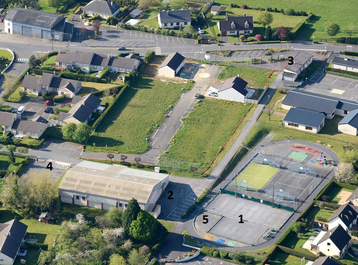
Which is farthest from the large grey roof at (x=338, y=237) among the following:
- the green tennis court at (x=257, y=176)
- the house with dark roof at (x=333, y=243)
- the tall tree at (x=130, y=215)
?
the tall tree at (x=130, y=215)

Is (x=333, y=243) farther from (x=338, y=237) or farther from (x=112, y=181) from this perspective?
(x=112, y=181)

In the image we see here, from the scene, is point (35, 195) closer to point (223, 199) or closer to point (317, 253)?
point (223, 199)

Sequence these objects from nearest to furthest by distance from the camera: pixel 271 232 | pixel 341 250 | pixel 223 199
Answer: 1. pixel 341 250
2. pixel 271 232
3. pixel 223 199

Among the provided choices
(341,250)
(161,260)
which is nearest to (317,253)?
(341,250)

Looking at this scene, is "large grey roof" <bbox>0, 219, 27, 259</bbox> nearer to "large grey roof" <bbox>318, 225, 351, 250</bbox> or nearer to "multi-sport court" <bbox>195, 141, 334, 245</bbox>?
"multi-sport court" <bbox>195, 141, 334, 245</bbox>

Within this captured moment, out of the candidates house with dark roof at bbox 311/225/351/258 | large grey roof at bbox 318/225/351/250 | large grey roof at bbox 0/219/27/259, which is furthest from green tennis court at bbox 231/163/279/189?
large grey roof at bbox 0/219/27/259

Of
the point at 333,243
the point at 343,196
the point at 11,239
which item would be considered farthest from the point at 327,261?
the point at 11,239
